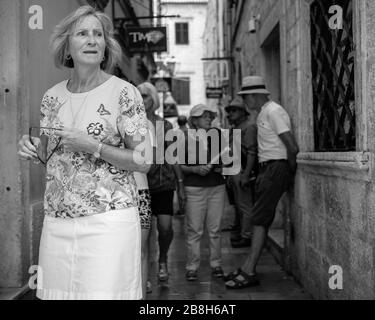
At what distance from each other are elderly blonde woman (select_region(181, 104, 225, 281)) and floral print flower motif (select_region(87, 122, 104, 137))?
312 centimetres

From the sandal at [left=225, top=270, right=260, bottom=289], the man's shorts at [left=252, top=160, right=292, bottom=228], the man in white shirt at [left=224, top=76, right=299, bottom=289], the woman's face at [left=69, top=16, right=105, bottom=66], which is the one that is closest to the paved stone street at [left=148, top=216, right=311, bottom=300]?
the sandal at [left=225, top=270, right=260, bottom=289]

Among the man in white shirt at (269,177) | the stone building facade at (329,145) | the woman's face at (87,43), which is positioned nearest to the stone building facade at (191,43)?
the stone building facade at (329,145)

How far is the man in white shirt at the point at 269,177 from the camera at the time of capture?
206 inches

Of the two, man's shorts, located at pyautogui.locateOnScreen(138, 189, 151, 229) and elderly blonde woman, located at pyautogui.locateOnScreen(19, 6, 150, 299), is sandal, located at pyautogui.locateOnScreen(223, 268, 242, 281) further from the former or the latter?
elderly blonde woman, located at pyautogui.locateOnScreen(19, 6, 150, 299)

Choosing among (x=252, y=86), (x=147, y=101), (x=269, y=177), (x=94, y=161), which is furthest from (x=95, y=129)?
(x=252, y=86)

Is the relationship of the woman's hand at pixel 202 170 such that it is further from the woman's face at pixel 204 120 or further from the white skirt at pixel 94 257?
the white skirt at pixel 94 257

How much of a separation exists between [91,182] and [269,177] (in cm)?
307

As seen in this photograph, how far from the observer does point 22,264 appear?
13.9ft

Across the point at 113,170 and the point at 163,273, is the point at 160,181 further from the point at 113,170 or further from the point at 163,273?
the point at 113,170

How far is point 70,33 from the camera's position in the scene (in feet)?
8.54

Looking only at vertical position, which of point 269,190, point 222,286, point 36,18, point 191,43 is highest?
point 191,43

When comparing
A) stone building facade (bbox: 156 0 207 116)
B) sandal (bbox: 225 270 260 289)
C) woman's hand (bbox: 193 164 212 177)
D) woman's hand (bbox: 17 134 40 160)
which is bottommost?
sandal (bbox: 225 270 260 289)

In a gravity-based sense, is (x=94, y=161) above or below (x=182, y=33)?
below

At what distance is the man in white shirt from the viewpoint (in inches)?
206
